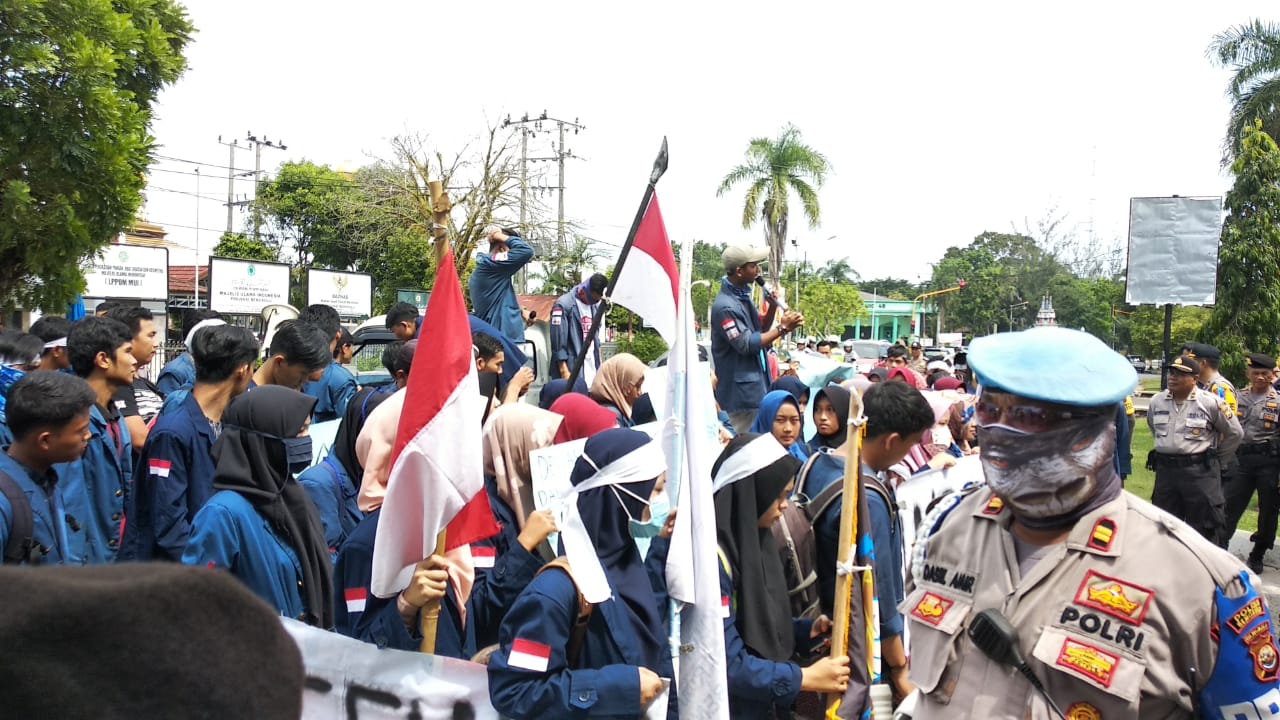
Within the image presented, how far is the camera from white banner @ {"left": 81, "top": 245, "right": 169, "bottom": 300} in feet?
100

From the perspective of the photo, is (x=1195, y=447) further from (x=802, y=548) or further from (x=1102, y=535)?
(x=1102, y=535)

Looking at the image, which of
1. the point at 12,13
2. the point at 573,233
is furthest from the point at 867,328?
the point at 12,13

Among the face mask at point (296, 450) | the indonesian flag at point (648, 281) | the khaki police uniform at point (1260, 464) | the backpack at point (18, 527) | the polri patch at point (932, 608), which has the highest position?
the indonesian flag at point (648, 281)

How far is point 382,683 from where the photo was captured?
335cm

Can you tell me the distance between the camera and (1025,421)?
2268 mm

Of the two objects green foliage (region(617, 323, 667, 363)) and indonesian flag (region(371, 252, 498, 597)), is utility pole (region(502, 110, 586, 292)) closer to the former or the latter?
green foliage (region(617, 323, 667, 363))

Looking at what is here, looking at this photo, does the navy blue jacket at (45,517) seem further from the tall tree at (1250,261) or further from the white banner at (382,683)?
the tall tree at (1250,261)

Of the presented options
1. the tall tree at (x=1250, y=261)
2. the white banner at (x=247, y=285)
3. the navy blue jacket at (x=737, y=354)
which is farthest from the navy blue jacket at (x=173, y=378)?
the white banner at (x=247, y=285)

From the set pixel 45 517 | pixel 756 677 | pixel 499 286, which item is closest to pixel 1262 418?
pixel 499 286

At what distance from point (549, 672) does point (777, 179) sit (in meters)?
36.7

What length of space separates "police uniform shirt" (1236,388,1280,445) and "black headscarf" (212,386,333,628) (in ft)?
29.6

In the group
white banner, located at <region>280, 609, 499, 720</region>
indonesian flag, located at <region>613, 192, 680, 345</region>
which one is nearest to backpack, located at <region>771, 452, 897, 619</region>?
indonesian flag, located at <region>613, 192, 680, 345</region>

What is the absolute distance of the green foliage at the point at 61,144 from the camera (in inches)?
327

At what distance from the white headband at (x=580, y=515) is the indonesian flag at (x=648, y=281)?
0.91 m
